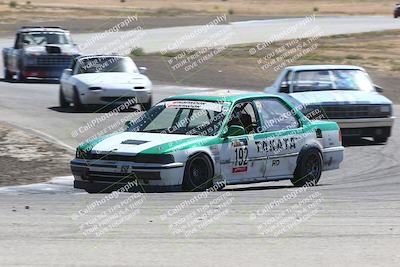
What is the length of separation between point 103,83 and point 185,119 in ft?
32.0

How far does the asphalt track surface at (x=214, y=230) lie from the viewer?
729 cm

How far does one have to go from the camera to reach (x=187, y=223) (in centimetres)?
871

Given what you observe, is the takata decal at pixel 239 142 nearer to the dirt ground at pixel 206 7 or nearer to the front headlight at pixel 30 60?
the front headlight at pixel 30 60

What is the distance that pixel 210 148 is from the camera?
37.7ft

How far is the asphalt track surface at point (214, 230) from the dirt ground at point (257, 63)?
1561cm

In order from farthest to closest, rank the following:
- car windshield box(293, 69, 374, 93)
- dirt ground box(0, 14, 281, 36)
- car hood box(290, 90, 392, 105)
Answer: dirt ground box(0, 14, 281, 36) → car windshield box(293, 69, 374, 93) → car hood box(290, 90, 392, 105)

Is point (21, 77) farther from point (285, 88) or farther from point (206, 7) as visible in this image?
point (206, 7)

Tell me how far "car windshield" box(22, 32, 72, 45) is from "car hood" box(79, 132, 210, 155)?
57.7 feet

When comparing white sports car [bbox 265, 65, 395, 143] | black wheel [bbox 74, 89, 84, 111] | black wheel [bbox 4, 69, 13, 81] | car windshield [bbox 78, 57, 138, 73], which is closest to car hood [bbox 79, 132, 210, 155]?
white sports car [bbox 265, 65, 395, 143]

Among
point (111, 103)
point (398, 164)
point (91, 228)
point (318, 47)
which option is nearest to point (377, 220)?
point (91, 228)

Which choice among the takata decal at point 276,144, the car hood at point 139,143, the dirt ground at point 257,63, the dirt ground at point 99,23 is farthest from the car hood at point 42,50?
the dirt ground at point 99,23

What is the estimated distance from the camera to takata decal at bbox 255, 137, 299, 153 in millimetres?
12125

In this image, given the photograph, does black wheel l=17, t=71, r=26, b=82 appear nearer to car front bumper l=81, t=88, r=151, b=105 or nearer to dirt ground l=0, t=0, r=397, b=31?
car front bumper l=81, t=88, r=151, b=105

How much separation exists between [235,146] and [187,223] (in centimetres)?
322
